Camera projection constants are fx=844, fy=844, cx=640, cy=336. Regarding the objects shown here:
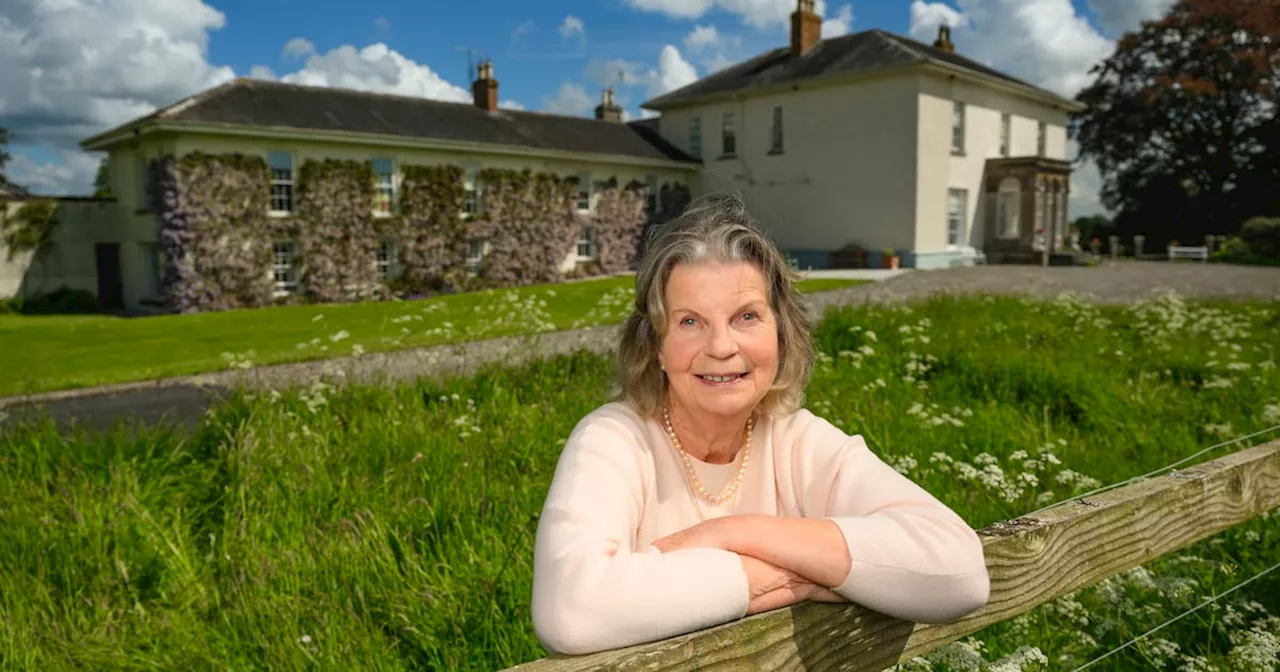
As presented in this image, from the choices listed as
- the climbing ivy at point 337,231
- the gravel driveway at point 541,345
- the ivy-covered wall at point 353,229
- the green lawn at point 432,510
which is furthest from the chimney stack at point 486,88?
the green lawn at point 432,510

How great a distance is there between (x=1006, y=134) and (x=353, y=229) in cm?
2481

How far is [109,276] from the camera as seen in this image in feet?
83.9

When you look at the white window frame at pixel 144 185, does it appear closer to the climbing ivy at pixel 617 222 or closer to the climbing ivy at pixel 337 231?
the climbing ivy at pixel 337 231

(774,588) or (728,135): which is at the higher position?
(728,135)

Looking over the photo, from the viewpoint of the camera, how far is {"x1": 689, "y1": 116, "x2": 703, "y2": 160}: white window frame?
116 feet

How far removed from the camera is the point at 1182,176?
44.8 meters

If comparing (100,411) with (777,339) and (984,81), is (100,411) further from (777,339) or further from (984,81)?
(984,81)

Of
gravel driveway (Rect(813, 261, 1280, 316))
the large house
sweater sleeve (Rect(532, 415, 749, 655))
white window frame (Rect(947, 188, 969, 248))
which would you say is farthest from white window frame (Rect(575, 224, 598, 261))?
sweater sleeve (Rect(532, 415, 749, 655))

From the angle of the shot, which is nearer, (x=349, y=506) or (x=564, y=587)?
(x=564, y=587)

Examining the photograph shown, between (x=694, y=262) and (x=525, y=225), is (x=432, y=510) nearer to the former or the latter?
(x=694, y=262)

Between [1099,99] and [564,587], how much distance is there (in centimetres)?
5301

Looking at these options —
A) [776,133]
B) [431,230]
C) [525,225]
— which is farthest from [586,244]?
[776,133]

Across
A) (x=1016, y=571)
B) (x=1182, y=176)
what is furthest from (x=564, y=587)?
(x=1182, y=176)

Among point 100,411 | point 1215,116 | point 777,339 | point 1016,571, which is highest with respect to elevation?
point 1215,116
